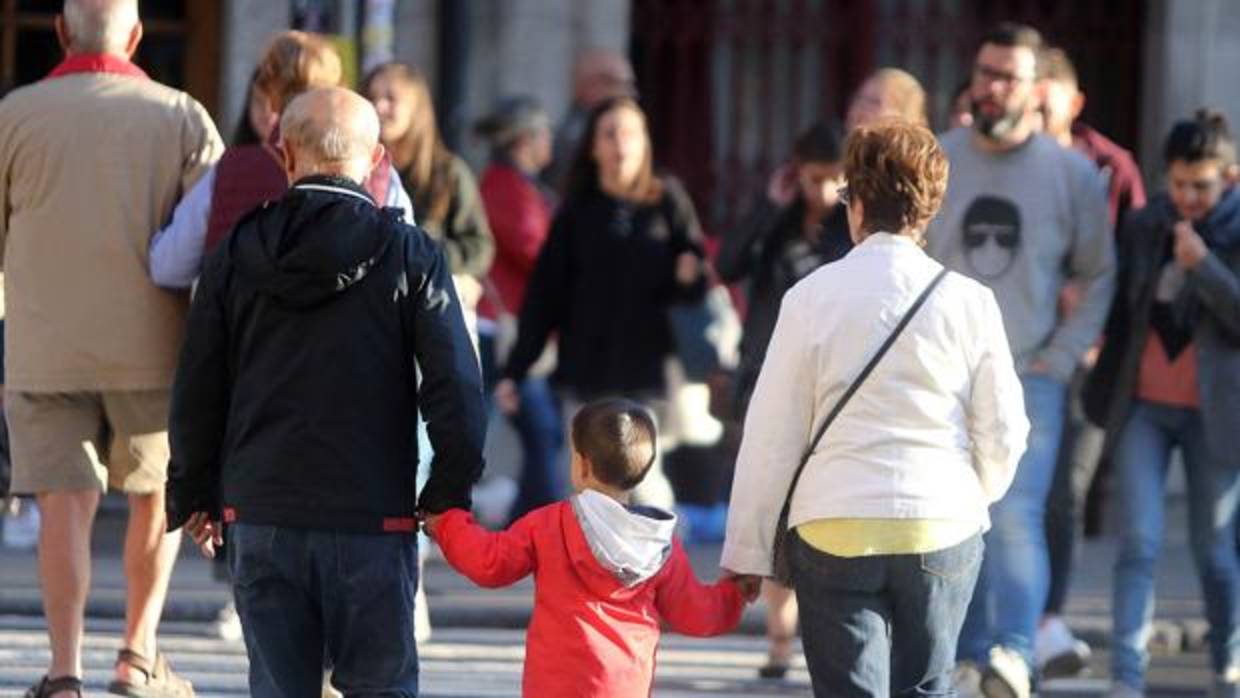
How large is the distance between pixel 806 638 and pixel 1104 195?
3216 mm

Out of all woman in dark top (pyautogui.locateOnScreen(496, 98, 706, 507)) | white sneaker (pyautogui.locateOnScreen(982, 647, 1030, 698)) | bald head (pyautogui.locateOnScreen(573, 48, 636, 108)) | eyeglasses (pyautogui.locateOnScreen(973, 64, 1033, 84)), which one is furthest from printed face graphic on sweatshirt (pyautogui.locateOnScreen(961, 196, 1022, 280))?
bald head (pyautogui.locateOnScreen(573, 48, 636, 108))

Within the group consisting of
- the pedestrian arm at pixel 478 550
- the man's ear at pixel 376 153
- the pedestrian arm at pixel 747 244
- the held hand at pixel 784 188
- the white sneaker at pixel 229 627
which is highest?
the man's ear at pixel 376 153

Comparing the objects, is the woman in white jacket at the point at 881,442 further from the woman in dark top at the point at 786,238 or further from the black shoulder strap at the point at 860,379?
the woman in dark top at the point at 786,238

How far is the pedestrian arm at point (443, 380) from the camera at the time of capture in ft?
22.8

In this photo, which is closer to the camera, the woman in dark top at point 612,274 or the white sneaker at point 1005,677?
the white sneaker at point 1005,677

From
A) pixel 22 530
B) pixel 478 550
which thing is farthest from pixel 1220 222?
pixel 22 530

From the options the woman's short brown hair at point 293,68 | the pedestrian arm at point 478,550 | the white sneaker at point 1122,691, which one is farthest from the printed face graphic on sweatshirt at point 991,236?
the pedestrian arm at point 478,550

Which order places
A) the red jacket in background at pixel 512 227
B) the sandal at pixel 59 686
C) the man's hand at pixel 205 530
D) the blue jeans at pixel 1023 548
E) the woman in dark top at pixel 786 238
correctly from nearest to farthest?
the man's hand at pixel 205 530, the sandal at pixel 59 686, the blue jeans at pixel 1023 548, the woman in dark top at pixel 786 238, the red jacket in background at pixel 512 227

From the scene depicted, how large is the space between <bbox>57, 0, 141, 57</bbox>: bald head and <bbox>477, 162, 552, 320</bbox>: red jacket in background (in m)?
3.95

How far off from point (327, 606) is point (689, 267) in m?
4.34

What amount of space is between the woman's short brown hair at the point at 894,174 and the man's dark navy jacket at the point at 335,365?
0.91m

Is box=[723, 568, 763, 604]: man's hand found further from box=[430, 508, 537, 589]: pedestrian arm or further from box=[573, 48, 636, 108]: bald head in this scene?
box=[573, 48, 636, 108]: bald head

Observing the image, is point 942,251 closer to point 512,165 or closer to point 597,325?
point 597,325

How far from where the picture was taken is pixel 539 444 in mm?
12797
